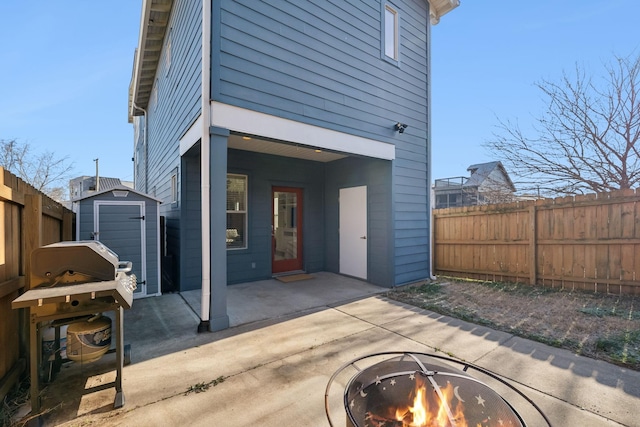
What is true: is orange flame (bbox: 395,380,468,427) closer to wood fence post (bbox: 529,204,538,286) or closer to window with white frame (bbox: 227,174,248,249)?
window with white frame (bbox: 227,174,248,249)

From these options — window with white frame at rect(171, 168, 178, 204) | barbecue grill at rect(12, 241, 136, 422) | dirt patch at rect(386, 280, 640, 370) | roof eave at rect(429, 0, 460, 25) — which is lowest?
dirt patch at rect(386, 280, 640, 370)

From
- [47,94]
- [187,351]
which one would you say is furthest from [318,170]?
[47,94]

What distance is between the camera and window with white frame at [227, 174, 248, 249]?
19.0ft

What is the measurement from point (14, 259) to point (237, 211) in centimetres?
371

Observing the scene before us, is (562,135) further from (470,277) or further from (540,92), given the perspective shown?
(470,277)

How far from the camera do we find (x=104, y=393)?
7.36ft

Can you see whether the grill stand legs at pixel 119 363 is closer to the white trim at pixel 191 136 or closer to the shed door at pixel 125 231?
the white trim at pixel 191 136

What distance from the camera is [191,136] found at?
4223mm

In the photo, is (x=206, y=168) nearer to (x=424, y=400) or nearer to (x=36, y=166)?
(x=424, y=400)

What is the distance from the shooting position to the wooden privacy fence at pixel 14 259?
2049 millimetres

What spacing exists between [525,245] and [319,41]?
563cm

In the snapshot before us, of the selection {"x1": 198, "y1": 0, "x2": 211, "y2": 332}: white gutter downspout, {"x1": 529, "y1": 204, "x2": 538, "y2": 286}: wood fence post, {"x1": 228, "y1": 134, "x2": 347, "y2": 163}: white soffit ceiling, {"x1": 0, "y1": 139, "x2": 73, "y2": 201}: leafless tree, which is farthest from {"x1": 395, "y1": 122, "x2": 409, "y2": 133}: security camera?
{"x1": 0, "y1": 139, "x2": 73, "y2": 201}: leafless tree

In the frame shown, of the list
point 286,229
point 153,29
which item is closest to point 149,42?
point 153,29

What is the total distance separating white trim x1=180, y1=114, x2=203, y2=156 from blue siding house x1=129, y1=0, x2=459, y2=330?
33 mm
